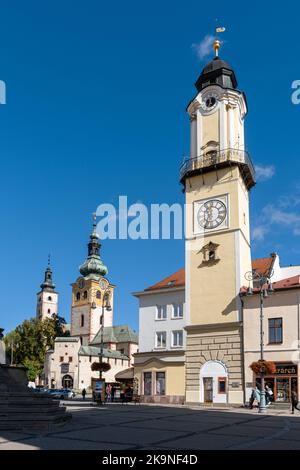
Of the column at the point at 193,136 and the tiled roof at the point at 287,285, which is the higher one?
the column at the point at 193,136

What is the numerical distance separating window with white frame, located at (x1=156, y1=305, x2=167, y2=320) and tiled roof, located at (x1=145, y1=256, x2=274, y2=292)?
1.64 m

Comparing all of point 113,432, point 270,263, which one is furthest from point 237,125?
point 113,432

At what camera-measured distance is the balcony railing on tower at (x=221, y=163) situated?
37.2 metres

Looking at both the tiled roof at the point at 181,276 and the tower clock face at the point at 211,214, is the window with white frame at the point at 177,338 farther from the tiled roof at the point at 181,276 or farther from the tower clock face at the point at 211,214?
the tower clock face at the point at 211,214

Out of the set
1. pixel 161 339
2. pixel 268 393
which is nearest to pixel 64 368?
pixel 161 339

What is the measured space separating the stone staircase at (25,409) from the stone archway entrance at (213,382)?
57.9 ft

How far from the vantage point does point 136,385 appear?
4278 centimetres

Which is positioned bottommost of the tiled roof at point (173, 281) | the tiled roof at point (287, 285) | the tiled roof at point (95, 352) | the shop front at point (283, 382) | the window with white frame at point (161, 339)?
the tiled roof at point (95, 352)

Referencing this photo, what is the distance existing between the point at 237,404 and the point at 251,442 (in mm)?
20652

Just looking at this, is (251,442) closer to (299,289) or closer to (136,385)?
(299,289)

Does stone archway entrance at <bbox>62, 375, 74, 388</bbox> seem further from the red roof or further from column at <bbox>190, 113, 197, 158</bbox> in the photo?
column at <bbox>190, 113, 197, 158</bbox>

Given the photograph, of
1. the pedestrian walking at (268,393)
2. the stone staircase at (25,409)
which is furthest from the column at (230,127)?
the stone staircase at (25,409)

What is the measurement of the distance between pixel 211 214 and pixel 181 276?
10937mm

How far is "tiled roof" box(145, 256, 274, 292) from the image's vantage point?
40528 millimetres
